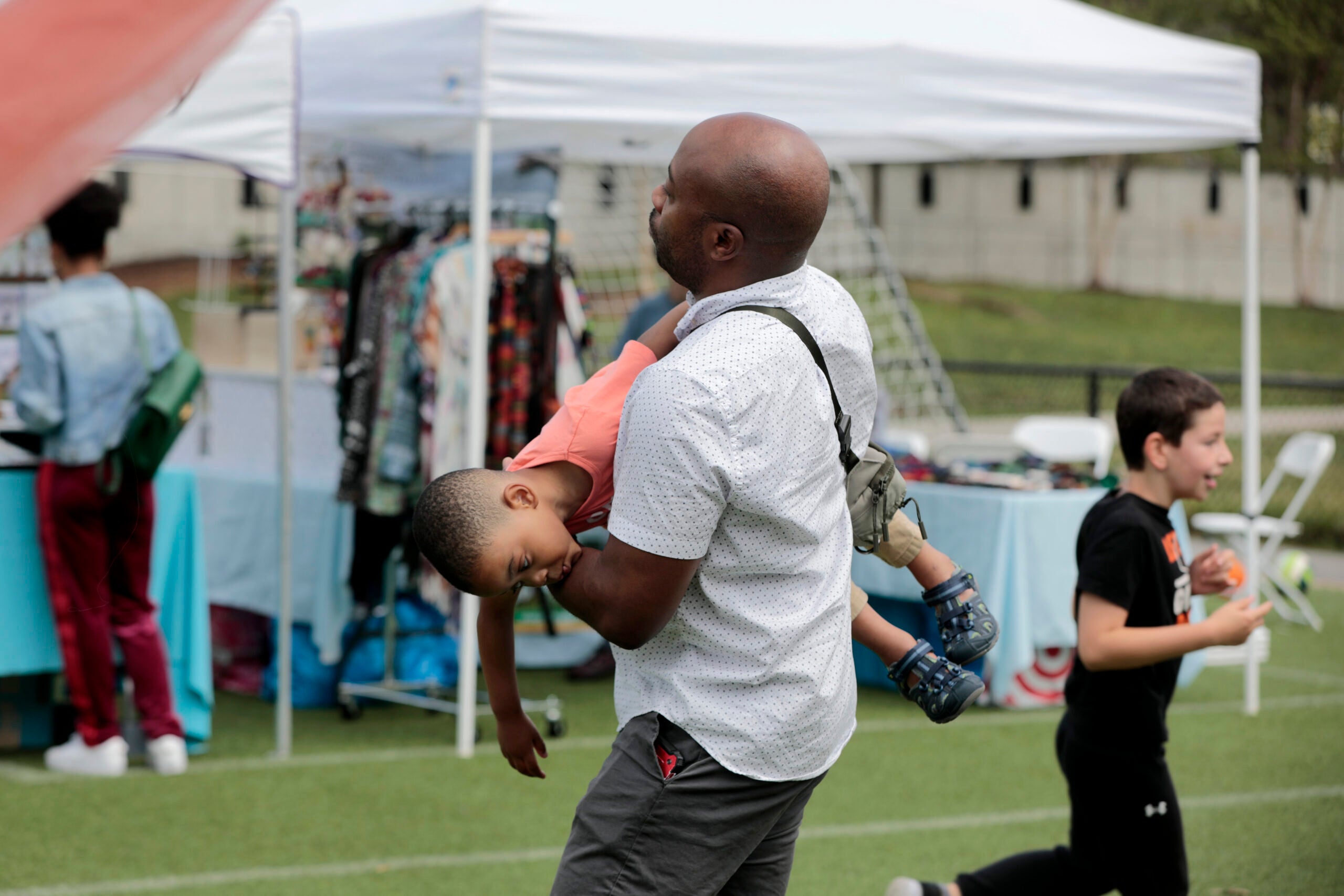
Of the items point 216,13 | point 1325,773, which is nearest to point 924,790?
point 1325,773

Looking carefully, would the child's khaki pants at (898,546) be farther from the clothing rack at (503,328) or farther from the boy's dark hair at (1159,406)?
the clothing rack at (503,328)

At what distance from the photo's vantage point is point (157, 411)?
487 cm

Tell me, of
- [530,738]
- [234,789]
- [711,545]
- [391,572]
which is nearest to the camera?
[711,545]

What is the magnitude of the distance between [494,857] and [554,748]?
1.27 metres

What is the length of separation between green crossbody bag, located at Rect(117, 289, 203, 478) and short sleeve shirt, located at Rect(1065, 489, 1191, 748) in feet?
10.2

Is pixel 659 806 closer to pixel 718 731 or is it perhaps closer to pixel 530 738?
pixel 718 731

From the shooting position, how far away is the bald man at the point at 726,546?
1688 millimetres

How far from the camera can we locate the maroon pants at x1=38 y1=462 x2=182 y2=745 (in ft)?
16.2

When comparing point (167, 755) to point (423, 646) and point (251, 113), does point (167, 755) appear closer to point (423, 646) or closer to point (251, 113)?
point (423, 646)

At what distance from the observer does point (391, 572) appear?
19.9 ft

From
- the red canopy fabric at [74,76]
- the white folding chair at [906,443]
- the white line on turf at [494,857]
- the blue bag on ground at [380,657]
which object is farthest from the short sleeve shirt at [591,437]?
the white folding chair at [906,443]

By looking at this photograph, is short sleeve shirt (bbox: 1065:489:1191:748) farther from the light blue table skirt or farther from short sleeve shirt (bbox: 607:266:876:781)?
the light blue table skirt

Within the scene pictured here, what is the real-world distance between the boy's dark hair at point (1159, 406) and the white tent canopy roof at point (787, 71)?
7.80ft

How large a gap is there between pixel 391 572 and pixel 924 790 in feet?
7.61
